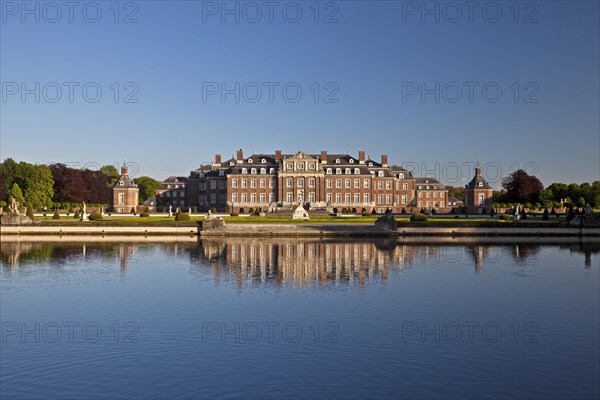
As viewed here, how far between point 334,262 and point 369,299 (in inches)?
325

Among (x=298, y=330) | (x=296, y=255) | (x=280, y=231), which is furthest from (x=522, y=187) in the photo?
(x=298, y=330)

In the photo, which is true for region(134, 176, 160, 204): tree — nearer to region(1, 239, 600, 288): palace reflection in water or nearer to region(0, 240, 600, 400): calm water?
region(1, 239, 600, 288): palace reflection in water

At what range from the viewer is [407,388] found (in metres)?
9.35

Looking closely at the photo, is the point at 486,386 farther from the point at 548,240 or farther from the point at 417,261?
the point at 548,240

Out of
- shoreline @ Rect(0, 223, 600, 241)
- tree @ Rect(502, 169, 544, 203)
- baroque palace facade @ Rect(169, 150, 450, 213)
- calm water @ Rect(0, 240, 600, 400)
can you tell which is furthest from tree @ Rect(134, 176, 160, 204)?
calm water @ Rect(0, 240, 600, 400)

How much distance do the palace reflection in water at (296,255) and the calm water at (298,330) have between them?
10.2 inches

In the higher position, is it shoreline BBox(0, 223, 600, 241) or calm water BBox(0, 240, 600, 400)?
shoreline BBox(0, 223, 600, 241)

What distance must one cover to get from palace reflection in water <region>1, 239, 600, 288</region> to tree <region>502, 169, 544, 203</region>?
3904 cm

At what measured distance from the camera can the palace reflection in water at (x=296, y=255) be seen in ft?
68.8

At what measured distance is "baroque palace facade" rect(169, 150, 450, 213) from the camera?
74688 mm

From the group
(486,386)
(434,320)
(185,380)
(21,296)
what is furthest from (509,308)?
(21,296)

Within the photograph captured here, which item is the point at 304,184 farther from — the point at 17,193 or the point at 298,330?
the point at 298,330

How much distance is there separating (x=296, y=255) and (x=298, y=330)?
46.6 feet

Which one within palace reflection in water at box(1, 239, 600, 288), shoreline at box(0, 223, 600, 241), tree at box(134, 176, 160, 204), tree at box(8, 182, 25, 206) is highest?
tree at box(134, 176, 160, 204)
